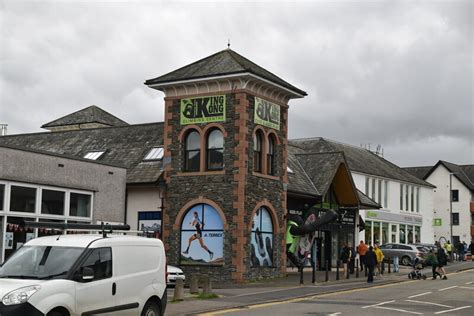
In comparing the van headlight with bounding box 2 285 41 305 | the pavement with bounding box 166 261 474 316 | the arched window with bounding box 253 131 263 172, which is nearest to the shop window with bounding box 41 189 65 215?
the pavement with bounding box 166 261 474 316

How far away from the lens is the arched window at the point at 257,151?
3039 centimetres

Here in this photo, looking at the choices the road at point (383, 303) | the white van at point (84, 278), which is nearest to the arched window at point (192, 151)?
the road at point (383, 303)

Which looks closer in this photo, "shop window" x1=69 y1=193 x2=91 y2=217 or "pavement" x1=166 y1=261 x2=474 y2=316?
"pavement" x1=166 y1=261 x2=474 y2=316

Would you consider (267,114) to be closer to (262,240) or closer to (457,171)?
(262,240)

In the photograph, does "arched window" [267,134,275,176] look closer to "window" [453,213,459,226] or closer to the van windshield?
the van windshield

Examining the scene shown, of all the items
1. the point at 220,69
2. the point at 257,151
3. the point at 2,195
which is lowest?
the point at 2,195

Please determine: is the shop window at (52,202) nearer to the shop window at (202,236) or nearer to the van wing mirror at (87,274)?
the shop window at (202,236)

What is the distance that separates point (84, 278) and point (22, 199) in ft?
43.1

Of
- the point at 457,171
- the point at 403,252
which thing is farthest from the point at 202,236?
the point at 457,171

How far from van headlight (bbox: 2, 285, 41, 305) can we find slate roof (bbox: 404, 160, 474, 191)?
67.8m

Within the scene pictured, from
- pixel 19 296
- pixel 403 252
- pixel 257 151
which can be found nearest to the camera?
pixel 19 296

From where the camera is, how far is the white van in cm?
1152

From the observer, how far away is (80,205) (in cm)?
2734

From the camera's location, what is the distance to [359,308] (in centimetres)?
1947
